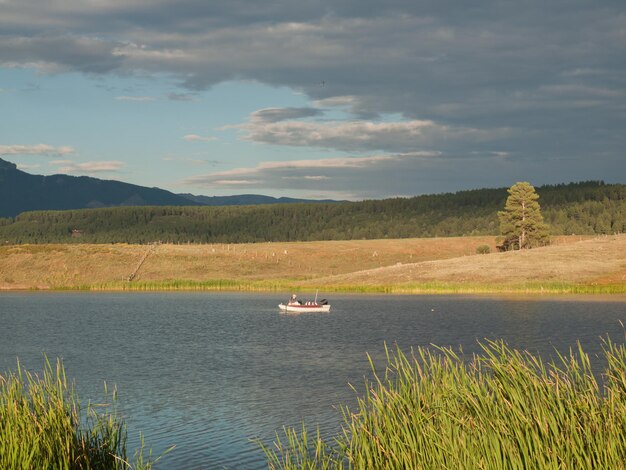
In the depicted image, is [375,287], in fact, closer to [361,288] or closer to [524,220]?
[361,288]

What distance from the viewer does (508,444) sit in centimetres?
1296

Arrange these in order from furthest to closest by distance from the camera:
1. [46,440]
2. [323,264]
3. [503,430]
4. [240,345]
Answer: [323,264], [240,345], [46,440], [503,430]

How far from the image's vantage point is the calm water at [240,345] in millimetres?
26906

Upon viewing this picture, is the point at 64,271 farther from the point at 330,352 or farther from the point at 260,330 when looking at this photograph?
the point at 330,352

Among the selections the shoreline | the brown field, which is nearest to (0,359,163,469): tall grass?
the shoreline

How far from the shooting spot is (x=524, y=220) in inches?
5212

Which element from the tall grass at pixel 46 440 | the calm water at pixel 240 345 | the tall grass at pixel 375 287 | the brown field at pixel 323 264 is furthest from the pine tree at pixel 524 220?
the tall grass at pixel 46 440

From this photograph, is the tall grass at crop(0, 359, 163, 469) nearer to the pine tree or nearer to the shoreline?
the shoreline

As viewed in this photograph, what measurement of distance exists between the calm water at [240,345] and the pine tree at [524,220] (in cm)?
4318

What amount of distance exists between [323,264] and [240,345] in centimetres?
9953

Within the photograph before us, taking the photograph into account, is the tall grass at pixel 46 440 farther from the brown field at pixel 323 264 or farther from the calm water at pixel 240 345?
the brown field at pixel 323 264

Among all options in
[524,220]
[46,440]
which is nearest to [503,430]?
[46,440]

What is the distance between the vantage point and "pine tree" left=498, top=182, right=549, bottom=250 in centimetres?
13125

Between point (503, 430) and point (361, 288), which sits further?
point (361, 288)
